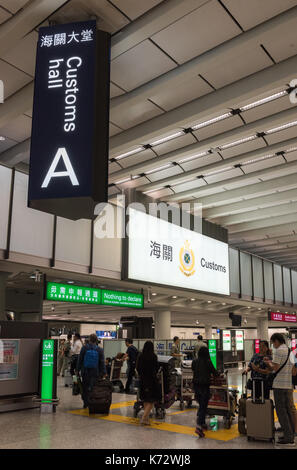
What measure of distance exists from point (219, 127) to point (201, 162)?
2.10 m

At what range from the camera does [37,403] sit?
9938 millimetres

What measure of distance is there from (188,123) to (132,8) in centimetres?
336

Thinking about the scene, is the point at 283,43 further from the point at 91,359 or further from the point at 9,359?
the point at 9,359

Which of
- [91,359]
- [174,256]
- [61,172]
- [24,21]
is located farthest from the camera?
[174,256]

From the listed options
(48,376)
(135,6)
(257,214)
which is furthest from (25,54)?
(257,214)

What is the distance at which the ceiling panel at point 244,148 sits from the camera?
1131cm

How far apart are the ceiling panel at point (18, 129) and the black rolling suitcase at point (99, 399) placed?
6424 millimetres

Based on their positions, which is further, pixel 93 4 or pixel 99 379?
pixel 99 379

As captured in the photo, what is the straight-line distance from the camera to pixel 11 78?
8766 millimetres

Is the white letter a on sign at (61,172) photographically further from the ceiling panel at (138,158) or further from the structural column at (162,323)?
the structural column at (162,323)

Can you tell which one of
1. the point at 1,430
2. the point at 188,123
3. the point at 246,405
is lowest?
the point at 1,430

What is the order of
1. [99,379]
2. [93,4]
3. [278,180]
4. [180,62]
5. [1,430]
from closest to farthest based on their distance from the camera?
[93,4] → [1,430] → [180,62] → [99,379] → [278,180]
